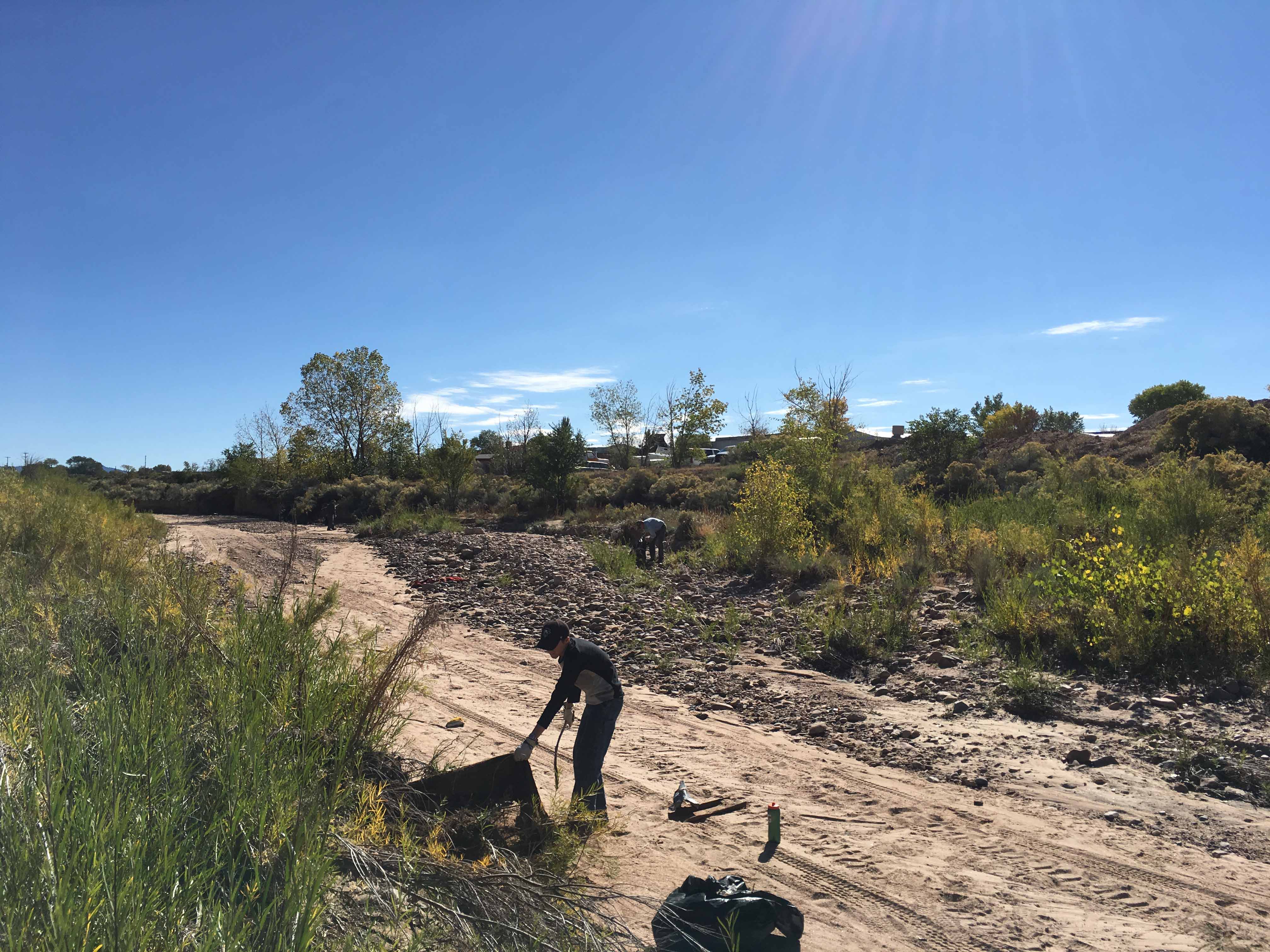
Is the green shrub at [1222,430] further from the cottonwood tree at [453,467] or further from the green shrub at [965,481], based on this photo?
the cottonwood tree at [453,467]

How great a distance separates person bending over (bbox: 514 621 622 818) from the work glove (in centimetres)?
40

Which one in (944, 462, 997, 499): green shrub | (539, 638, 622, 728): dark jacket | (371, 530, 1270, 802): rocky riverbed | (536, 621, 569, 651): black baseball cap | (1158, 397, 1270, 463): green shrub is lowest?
(371, 530, 1270, 802): rocky riverbed

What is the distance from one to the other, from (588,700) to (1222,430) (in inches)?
897

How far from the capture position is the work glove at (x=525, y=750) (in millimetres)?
4695

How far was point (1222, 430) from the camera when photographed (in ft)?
67.5

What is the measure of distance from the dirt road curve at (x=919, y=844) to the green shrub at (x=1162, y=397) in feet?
154

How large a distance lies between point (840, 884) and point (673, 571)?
11.3 meters

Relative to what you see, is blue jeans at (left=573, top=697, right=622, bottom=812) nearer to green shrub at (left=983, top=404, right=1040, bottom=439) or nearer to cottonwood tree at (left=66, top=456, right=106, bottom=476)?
green shrub at (left=983, top=404, right=1040, bottom=439)

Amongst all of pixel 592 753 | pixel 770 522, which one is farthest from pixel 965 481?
pixel 592 753

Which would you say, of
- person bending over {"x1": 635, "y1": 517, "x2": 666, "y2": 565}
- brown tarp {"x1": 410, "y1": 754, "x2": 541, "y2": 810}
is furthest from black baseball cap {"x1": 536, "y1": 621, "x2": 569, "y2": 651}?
person bending over {"x1": 635, "y1": 517, "x2": 666, "y2": 565}

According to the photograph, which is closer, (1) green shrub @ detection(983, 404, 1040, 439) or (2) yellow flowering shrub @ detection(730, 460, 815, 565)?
(2) yellow flowering shrub @ detection(730, 460, 815, 565)

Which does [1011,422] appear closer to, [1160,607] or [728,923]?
[1160,607]

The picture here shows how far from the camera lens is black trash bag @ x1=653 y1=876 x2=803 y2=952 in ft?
11.0

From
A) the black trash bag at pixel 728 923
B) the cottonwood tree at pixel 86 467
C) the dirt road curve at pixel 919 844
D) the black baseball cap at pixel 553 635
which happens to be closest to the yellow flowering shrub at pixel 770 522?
the dirt road curve at pixel 919 844
